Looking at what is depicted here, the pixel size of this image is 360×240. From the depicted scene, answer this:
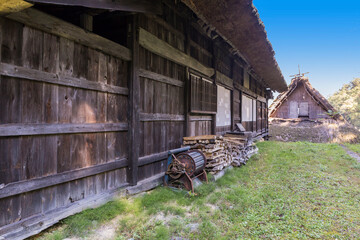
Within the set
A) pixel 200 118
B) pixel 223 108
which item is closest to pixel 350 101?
pixel 223 108

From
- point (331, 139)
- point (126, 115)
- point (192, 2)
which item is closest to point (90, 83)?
point (126, 115)

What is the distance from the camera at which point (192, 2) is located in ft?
11.8

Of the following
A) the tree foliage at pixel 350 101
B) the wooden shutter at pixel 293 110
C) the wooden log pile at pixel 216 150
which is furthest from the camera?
the tree foliage at pixel 350 101

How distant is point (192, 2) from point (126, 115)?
2.37 metres

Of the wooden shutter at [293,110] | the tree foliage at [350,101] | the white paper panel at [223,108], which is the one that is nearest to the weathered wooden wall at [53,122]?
the white paper panel at [223,108]

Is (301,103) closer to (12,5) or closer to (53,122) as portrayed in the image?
(53,122)

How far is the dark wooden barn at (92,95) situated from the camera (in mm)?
2209

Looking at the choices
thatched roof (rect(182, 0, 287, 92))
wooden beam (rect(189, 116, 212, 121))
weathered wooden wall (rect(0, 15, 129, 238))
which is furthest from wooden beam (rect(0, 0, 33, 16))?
wooden beam (rect(189, 116, 212, 121))

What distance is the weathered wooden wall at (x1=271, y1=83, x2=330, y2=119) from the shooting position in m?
19.1

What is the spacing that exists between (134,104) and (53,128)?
1402 millimetres

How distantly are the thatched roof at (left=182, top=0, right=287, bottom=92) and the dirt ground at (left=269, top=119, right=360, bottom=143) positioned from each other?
12393 mm

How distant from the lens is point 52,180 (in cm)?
252

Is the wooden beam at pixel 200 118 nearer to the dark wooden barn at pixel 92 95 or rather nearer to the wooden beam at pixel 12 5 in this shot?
the dark wooden barn at pixel 92 95

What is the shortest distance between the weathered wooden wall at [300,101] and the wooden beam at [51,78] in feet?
68.1
